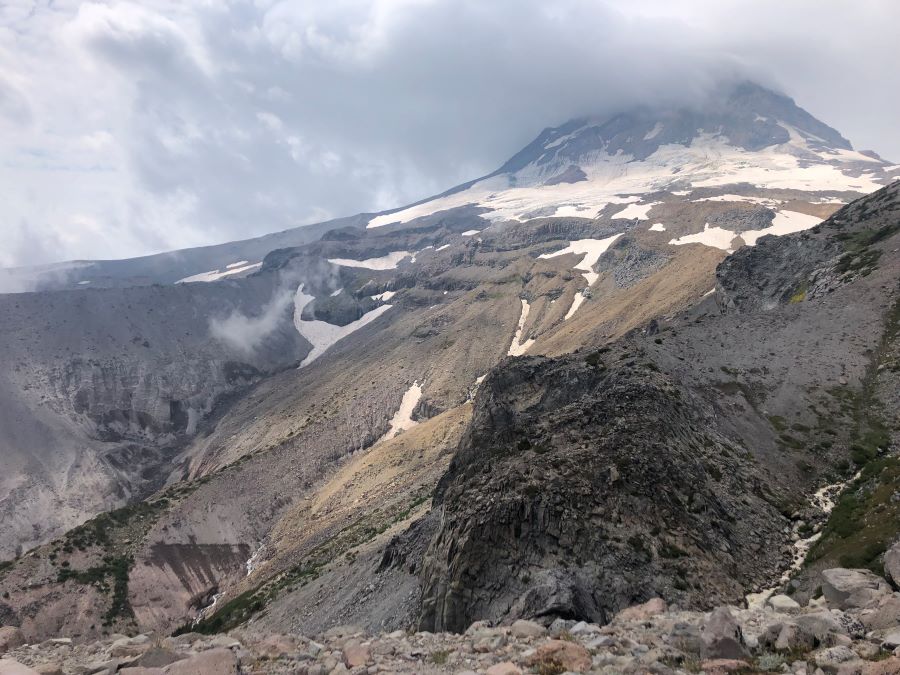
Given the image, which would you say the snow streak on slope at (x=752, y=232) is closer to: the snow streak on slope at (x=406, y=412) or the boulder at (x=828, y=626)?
the snow streak on slope at (x=406, y=412)

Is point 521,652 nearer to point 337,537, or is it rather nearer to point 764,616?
point 764,616

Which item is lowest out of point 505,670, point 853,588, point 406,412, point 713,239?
point 406,412

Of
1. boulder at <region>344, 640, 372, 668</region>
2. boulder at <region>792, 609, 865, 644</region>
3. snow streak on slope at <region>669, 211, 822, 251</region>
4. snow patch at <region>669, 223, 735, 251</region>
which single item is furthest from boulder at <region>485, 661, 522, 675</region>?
snow patch at <region>669, 223, 735, 251</region>

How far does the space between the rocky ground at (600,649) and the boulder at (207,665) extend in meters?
0.02

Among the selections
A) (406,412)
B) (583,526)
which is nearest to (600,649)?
(583,526)

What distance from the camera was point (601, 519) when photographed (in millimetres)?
27141

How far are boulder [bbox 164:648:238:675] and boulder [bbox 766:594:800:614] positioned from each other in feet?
53.9

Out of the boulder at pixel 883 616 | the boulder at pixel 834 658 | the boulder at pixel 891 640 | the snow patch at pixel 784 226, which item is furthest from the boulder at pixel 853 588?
the snow patch at pixel 784 226

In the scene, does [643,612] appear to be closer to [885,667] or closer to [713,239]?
[885,667]

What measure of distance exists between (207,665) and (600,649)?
9550 mm

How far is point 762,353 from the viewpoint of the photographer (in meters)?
48.1

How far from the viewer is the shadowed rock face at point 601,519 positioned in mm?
24250

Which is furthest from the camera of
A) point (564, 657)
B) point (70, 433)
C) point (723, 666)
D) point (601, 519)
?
point (70, 433)

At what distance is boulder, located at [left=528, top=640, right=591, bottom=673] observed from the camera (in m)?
12.5
